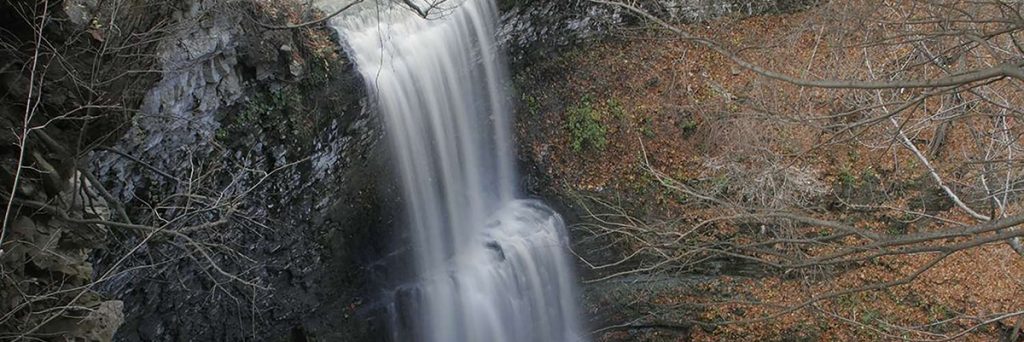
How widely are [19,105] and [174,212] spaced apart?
2.56 meters

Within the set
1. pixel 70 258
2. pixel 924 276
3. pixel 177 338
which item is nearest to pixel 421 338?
pixel 177 338

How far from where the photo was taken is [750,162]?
37.2 feet

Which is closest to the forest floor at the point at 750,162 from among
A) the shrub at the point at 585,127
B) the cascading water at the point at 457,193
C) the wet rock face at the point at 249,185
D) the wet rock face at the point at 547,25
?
the shrub at the point at 585,127

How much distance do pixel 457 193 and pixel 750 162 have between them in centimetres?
435

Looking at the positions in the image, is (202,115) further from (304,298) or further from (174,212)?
(304,298)

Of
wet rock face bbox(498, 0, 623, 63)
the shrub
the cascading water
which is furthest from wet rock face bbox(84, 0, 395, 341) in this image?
the shrub

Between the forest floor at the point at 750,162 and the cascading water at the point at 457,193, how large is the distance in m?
0.97

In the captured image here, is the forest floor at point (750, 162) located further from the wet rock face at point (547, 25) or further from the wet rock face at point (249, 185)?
the wet rock face at point (249, 185)

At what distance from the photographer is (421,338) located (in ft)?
33.0

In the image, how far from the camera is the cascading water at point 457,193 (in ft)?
30.5

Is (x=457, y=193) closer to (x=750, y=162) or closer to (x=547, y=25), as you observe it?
(x=547, y=25)

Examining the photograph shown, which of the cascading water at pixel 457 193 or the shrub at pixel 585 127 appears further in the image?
the shrub at pixel 585 127

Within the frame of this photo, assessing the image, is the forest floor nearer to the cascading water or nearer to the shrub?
the shrub

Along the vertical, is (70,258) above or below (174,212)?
above
